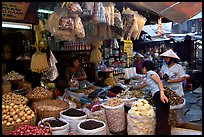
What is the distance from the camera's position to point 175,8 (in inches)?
172

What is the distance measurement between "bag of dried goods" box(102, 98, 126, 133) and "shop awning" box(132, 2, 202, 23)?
1732 mm

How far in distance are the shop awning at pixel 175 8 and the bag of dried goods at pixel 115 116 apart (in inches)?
68.2

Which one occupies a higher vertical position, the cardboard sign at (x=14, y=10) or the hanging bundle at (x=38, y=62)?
the cardboard sign at (x=14, y=10)

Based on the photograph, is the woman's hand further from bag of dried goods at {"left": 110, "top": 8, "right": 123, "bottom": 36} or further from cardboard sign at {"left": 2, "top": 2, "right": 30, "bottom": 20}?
cardboard sign at {"left": 2, "top": 2, "right": 30, "bottom": 20}

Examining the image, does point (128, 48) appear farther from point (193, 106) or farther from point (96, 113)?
point (96, 113)

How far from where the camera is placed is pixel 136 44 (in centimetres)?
1155

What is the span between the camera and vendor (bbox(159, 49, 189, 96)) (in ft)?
14.9

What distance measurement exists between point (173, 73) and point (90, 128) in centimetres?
212

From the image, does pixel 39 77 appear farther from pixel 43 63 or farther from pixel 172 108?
pixel 172 108

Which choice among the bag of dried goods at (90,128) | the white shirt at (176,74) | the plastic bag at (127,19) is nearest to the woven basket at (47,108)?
the bag of dried goods at (90,128)

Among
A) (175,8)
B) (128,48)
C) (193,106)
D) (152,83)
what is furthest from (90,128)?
(128,48)

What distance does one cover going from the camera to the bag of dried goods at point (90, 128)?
322 cm

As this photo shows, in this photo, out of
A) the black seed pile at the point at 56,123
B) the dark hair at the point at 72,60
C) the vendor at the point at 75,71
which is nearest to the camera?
the black seed pile at the point at 56,123

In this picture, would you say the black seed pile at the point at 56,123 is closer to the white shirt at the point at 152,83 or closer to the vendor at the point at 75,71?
the white shirt at the point at 152,83
